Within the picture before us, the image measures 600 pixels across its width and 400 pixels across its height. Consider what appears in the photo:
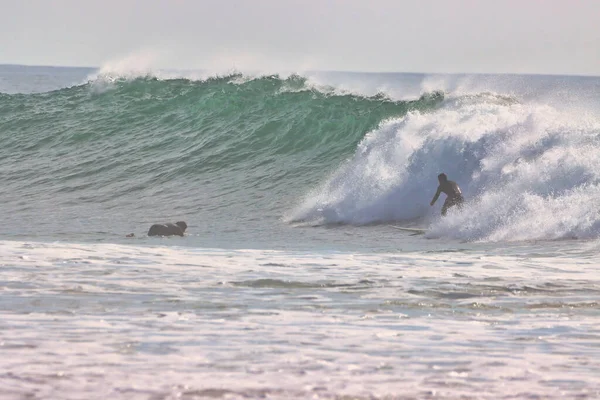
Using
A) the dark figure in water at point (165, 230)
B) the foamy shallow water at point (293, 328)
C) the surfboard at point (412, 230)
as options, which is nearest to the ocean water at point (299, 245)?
the foamy shallow water at point (293, 328)

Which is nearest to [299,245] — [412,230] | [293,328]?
[412,230]

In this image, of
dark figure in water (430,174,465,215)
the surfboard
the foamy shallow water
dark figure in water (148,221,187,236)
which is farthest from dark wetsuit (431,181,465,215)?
the foamy shallow water

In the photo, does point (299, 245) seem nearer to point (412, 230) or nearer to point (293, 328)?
point (412, 230)

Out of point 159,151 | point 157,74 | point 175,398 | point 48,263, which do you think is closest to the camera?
point 175,398

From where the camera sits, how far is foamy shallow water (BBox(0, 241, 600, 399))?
5004 mm

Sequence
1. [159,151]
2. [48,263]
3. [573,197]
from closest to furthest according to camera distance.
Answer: [48,263] → [573,197] → [159,151]

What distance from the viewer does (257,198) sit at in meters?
18.5

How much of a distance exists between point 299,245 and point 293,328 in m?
5.85

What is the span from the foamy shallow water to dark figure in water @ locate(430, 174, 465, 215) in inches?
Answer: 186

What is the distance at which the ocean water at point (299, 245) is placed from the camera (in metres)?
→ 5.32

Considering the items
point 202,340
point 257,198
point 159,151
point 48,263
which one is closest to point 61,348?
point 202,340

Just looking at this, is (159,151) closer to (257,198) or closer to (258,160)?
(258,160)

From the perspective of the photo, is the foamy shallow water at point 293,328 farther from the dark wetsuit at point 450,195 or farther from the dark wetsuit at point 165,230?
the dark wetsuit at point 450,195

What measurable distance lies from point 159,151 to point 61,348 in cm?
1876
